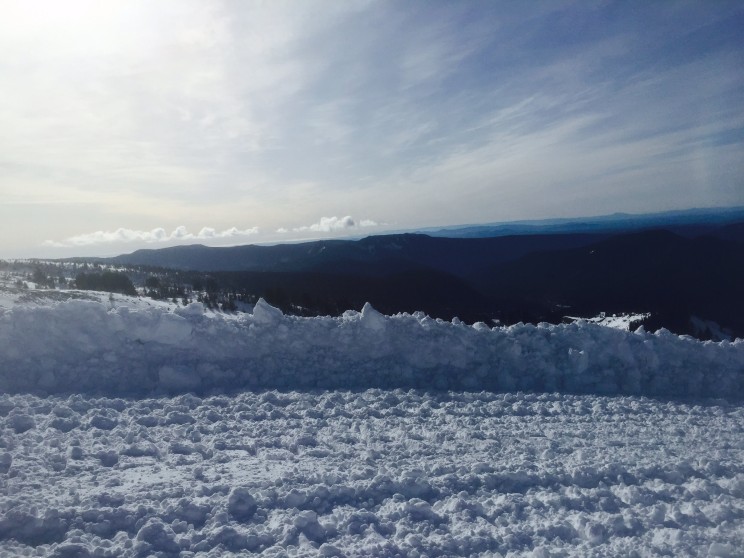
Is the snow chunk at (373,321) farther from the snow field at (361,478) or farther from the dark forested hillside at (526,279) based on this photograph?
the dark forested hillside at (526,279)

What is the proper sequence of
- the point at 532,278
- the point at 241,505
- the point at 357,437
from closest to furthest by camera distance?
the point at 241,505 < the point at 357,437 < the point at 532,278

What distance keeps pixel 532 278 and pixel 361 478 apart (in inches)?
5299

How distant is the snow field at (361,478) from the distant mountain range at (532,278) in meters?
57.2

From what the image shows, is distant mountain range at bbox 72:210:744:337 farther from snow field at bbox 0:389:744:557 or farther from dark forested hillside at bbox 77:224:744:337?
snow field at bbox 0:389:744:557

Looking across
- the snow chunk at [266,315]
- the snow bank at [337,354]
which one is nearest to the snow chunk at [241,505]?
the snow bank at [337,354]

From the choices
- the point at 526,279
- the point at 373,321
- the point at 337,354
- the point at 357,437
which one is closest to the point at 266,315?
the point at 337,354

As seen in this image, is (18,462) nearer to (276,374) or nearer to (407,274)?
(276,374)

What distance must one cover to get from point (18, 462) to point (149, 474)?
155 cm

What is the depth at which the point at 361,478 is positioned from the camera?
5.55 m

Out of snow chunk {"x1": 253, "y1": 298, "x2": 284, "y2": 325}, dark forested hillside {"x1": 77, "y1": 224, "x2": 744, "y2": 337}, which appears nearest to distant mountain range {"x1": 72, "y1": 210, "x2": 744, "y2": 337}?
dark forested hillside {"x1": 77, "y1": 224, "x2": 744, "y2": 337}

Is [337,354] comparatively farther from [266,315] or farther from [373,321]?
[266,315]

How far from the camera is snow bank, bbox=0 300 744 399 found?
28.7 feet

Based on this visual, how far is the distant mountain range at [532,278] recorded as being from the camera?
85.6 meters

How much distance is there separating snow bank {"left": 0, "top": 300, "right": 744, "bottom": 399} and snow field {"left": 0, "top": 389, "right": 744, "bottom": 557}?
949 millimetres
